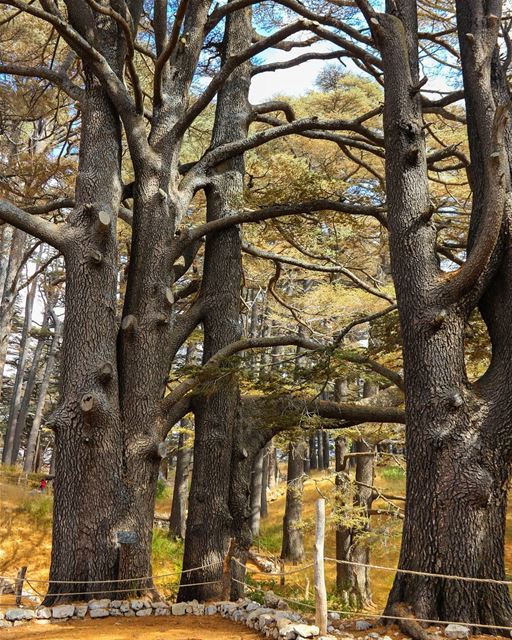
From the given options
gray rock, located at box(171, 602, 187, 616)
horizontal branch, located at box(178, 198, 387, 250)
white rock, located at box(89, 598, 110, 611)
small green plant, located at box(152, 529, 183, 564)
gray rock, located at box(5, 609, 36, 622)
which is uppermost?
horizontal branch, located at box(178, 198, 387, 250)

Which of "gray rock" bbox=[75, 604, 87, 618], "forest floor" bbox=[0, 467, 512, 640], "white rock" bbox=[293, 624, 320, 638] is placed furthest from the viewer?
"gray rock" bbox=[75, 604, 87, 618]

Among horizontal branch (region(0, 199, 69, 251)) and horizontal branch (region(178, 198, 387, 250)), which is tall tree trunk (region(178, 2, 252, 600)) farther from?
horizontal branch (region(0, 199, 69, 251))

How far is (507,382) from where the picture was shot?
5.06 m

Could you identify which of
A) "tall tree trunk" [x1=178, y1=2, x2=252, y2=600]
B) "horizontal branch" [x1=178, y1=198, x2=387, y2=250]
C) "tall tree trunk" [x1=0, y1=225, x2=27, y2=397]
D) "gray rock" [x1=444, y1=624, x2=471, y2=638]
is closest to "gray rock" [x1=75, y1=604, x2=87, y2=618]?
"tall tree trunk" [x1=178, y1=2, x2=252, y2=600]

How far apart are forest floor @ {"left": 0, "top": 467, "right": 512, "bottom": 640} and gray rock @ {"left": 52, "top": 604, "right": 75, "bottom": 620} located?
0.18 meters

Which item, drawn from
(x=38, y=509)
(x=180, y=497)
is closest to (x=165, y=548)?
(x=38, y=509)

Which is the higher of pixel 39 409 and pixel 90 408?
pixel 39 409

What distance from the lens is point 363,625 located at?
477cm

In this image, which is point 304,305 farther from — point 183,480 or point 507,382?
point 507,382

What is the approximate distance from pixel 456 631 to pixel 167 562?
9.60 m

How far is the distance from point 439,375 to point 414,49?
3.80 metres

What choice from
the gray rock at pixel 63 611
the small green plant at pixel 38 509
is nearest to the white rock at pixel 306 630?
the gray rock at pixel 63 611

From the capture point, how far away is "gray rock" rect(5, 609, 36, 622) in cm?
525

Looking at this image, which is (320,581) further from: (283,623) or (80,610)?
(80,610)
